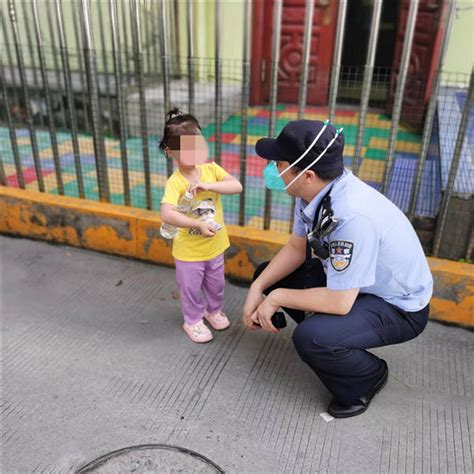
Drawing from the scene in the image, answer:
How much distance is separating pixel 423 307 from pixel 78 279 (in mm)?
2360

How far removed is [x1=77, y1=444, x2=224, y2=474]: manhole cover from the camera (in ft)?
6.81

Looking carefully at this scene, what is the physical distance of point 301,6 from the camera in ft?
23.6

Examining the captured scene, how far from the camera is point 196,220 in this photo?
8.42 ft

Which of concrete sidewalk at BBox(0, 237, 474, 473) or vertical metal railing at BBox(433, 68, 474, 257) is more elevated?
vertical metal railing at BBox(433, 68, 474, 257)

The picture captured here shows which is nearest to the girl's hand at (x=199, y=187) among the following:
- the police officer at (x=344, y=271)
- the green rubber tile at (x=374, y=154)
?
the police officer at (x=344, y=271)

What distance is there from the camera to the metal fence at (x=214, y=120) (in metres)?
3.08

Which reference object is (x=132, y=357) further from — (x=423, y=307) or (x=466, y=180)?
(x=466, y=180)

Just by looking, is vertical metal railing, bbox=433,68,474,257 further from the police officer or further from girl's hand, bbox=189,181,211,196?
girl's hand, bbox=189,181,211,196

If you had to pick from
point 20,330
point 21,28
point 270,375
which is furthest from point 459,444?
point 21,28

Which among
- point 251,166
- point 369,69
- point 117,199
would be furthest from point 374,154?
point 117,199

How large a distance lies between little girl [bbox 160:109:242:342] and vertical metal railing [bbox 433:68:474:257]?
4.24ft

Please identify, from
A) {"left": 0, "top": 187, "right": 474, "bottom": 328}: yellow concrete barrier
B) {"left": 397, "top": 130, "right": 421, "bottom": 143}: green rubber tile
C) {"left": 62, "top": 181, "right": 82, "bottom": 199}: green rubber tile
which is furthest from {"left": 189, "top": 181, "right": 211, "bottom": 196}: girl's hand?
{"left": 397, "top": 130, "right": 421, "bottom": 143}: green rubber tile

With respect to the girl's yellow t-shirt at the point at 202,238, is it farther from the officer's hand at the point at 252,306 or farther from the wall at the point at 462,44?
the wall at the point at 462,44

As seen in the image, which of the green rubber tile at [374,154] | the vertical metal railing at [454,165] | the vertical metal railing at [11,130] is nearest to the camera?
the vertical metal railing at [454,165]
